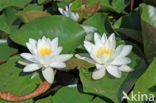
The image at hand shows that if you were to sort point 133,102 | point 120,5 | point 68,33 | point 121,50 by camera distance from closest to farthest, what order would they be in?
point 133,102 < point 121,50 < point 68,33 < point 120,5

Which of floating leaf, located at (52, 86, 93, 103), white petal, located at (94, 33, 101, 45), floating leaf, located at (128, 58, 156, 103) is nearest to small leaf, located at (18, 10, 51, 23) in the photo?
white petal, located at (94, 33, 101, 45)

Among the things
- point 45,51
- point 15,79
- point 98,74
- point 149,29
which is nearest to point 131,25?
point 149,29

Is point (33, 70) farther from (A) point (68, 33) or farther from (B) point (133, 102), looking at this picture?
(B) point (133, 102)

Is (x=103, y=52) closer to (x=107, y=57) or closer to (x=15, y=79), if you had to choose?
(x=107, y=57)

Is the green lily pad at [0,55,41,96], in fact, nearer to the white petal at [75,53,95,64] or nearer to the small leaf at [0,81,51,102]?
the small leaf at [0,81,51,102]

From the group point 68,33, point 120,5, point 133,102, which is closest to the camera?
point 133,102

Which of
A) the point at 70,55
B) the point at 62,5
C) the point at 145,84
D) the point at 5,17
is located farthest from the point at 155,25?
the point at 5,17
